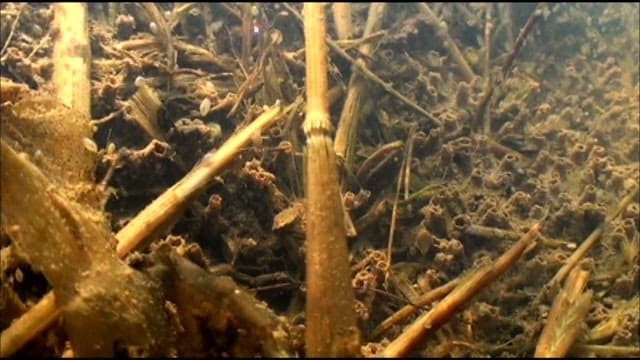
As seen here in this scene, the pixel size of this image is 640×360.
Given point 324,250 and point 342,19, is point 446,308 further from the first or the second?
point 342,19

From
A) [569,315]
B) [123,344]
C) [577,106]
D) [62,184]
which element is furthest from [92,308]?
[577,106]

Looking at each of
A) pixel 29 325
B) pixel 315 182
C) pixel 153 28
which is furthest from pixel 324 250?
pixel 153 28

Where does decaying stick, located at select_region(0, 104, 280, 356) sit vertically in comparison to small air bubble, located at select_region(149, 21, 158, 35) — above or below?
below

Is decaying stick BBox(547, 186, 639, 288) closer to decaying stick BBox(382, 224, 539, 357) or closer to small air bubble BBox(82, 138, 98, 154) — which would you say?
decaying stick BBox(382, 224, 539, 357)

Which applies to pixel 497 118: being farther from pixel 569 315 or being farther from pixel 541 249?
pixel 569 315

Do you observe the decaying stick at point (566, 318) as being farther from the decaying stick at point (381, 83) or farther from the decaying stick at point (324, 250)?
the decaying stick at point (381, 83)

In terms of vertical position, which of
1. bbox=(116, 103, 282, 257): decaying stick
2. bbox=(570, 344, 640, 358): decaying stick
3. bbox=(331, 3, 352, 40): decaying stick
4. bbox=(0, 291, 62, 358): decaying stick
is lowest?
bbox=(570, 344, 640, 358): decaying stick

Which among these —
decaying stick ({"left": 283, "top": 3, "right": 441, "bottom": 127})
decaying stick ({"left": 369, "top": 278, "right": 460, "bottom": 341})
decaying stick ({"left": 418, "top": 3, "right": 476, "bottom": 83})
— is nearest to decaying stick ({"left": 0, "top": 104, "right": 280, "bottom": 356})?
decaying stick ({"left": 369, "top": 278, "right": 460, "bottom": 341})
